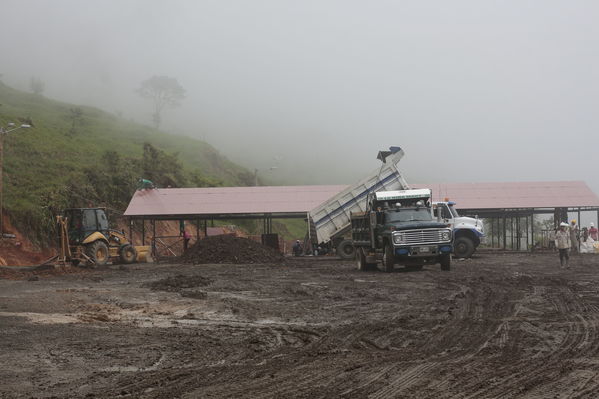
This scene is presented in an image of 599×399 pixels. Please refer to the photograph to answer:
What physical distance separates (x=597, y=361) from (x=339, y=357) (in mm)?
2681

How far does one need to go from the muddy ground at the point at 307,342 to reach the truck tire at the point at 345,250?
47.3 ft

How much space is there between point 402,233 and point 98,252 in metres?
14.3

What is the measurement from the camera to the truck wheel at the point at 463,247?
27.4 meters

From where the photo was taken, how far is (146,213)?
36000mm

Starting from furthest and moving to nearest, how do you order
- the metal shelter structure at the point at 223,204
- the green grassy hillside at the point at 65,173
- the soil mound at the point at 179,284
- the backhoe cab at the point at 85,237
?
the metal shelter structure at the point at 223,204 → the green grassy hillside at the point at 65,173 → the backhoe cab at the point at 85,237 → the soil mound at the point at 179,284

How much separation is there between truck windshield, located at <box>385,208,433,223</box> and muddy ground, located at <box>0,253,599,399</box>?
15.4ft

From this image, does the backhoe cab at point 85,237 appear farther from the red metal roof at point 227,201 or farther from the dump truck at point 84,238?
the red metal roof at point 227,201

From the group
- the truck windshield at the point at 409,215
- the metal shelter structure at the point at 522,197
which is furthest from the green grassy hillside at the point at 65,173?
the metal shelter structure at the point at 522,197

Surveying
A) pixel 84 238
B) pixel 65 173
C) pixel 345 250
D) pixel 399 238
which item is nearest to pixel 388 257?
pixel 399 238

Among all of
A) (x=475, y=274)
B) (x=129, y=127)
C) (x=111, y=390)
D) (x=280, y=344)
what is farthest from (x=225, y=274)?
(x=129, y=127)

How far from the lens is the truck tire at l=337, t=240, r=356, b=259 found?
2980 cm

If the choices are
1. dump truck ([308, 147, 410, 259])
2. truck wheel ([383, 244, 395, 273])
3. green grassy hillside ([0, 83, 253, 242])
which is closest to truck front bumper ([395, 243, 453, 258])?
truck wheel ([383, 244, 395, 273])

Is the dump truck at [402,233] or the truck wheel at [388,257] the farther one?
the truck wheel at [388,257]

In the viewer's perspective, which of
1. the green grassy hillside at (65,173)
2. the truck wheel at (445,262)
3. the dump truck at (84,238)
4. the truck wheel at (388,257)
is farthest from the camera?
the green grassy hillside at (65,173)
